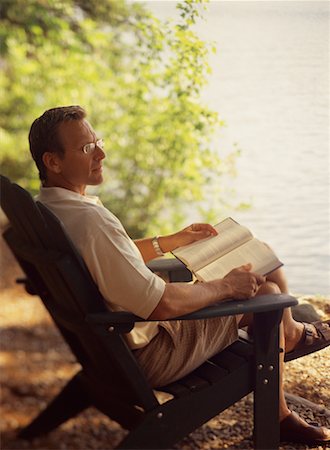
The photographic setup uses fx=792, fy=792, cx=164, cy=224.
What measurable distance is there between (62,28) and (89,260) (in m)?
3.58

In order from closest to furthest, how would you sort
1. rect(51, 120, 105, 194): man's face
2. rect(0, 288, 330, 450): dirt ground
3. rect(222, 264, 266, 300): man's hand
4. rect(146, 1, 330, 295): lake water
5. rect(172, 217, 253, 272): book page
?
rect(222, 264, 266, 300): man's hand → rect(51, 120, 105, 194): man's face → rect(172, 217, 253, 272): book page → rect(0, 288, 330, 450): dirt ground → rect(146, 1, 330, 295): lake water

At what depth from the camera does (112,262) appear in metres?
2.20

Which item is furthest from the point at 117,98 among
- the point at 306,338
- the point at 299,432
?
the point at 299,432

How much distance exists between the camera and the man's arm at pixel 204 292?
2.21 metres

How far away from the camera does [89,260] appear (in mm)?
2215

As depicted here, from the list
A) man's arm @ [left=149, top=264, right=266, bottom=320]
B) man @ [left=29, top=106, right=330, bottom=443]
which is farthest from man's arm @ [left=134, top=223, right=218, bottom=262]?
man's arm @ [left=149, top=264, right=266, bottom=320]

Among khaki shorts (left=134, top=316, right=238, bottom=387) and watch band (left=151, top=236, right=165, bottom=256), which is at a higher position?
watch band (left=151, top=236, right=165, bottom=256)

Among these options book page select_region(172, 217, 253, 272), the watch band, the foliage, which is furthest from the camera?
the foliage

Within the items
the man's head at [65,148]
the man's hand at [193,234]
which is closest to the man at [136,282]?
the man's head at [65,148]

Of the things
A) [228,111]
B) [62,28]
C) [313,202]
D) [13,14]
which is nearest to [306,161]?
[313,202]

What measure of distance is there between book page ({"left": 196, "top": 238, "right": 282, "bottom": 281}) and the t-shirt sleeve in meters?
0.31

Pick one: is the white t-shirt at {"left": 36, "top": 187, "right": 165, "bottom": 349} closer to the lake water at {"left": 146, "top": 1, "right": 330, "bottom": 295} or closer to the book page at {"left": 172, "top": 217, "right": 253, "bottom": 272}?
the book page at {"left": 172, "top": 217, "right": 253, "bottom": 272}

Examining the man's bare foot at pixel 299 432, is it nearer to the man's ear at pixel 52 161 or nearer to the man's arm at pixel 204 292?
the man's arm at pixel 204 292

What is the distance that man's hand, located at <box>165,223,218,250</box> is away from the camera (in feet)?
8.93
